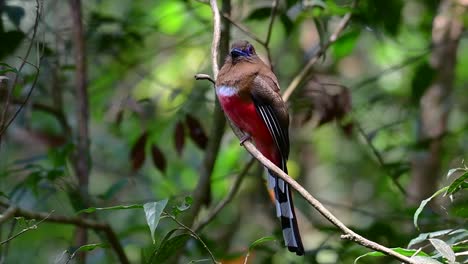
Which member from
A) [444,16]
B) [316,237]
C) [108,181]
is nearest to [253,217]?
[316,237]

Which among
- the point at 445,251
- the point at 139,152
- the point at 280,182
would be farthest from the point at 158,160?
the point at 445,251

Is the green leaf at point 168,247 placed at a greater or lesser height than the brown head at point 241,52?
lesser

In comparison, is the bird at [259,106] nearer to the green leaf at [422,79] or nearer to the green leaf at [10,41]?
the green leaf at [10,41]

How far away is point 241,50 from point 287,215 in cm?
77

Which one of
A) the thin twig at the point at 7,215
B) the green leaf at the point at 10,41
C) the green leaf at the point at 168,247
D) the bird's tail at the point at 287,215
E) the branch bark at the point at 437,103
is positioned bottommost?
the branch bark at the point at 437,103

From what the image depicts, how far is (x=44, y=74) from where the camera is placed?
422cm

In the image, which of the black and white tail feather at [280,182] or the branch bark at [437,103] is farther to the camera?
the branch bark at [437,103]

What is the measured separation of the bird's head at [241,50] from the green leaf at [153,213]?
1.36m

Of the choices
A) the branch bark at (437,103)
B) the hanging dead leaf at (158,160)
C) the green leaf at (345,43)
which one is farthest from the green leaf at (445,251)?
the branch bark at (437,103)

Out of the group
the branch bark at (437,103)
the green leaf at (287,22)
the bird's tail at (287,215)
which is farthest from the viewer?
the branch bark at (437,103)

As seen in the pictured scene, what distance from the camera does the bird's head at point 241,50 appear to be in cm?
343

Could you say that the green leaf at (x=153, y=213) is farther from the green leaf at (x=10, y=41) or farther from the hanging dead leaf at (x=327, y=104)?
the hanging dead leaf at (x=327, y=104)

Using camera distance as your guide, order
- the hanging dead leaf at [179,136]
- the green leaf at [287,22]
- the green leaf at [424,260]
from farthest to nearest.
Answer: the hanging dead leaf at [179,136], the green leaf at [287,22], the green leaf at [424,260]

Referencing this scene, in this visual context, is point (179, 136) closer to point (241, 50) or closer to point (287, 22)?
point (241, 50)
